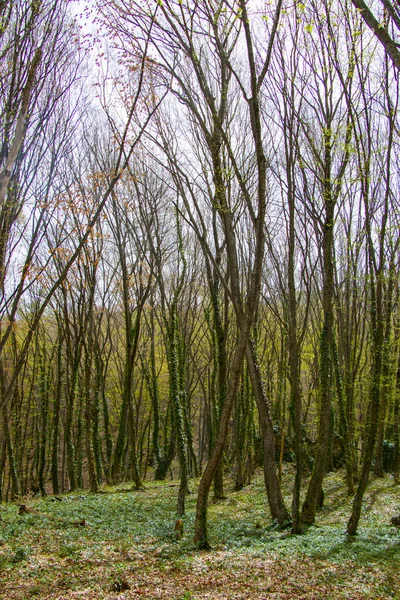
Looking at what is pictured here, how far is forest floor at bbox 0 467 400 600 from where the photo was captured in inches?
207

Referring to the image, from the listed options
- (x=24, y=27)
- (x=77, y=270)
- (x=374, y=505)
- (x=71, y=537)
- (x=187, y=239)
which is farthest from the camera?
(x=187, y=239)

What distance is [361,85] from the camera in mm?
8117

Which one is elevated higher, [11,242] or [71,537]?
[11,242]

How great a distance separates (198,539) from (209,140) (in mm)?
6687

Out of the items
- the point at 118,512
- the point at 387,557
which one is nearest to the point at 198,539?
the point at 387,557

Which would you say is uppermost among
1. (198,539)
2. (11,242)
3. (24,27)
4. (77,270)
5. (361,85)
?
(361,85)

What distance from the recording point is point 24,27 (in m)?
6.08

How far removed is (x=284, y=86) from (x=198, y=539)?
26.6 ft

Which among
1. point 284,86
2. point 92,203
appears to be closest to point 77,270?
point 92,203

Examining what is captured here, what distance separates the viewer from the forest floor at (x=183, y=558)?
5.25 m

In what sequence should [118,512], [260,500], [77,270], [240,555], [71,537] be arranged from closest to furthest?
[240,555], [71,537], [118,512], [260,500], [77,270]

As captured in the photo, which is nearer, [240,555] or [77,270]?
[240,555]

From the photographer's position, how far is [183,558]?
21.4 feet

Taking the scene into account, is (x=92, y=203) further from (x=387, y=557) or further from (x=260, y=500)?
(x=387, y=557)
